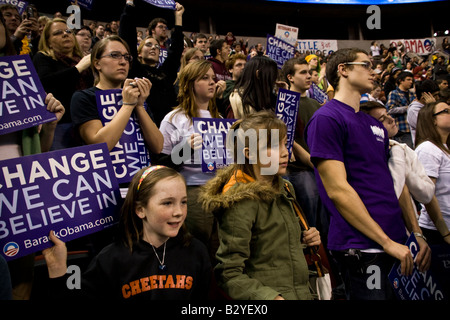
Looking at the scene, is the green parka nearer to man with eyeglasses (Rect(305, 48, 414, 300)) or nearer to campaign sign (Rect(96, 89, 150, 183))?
man with eyeglasses (Rect(305, 48, 414, 300))

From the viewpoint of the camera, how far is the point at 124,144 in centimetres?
229

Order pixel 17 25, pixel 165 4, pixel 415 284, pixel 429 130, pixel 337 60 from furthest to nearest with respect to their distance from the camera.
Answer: pixel 165 4 → pixel 17 25 → pixel 429 130 → pixel 337 60 → pixel 415 284

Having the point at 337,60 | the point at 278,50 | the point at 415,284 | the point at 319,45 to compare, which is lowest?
the point at 415,284

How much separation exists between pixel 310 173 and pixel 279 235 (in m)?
1.43

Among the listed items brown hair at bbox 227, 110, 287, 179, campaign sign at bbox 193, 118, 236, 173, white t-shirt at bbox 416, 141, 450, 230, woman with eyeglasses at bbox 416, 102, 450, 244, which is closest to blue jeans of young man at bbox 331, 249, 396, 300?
brown hair at bbox 227, 110, 287, 179

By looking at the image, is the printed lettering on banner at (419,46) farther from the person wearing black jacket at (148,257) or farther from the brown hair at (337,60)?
the person wearing black jacket at (148,257)

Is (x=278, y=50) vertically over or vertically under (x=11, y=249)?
over

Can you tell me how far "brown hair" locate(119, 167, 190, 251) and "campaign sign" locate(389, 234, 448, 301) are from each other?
104 cm

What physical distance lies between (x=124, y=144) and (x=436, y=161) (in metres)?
2.27

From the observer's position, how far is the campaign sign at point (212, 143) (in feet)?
8.32

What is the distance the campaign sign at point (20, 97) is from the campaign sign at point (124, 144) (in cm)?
34

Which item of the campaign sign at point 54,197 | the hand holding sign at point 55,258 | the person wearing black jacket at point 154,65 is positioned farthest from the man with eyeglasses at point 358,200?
the person wearing black jacket at point 154,65

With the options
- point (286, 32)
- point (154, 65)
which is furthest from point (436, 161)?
point (286, 32)

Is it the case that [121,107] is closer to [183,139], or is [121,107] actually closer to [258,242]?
[183,139]
